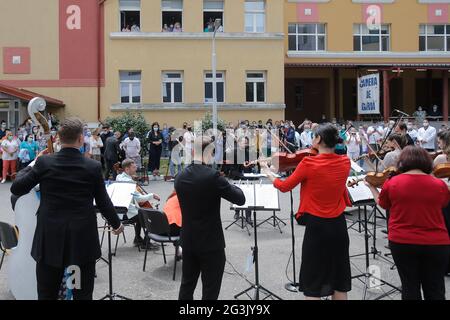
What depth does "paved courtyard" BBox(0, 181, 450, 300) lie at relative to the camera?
575 centimetres

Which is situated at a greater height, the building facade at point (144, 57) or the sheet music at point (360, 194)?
the building facade at point (144, 57)

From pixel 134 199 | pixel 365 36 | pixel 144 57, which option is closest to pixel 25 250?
pixel 134 199

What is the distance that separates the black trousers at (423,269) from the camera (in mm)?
3996

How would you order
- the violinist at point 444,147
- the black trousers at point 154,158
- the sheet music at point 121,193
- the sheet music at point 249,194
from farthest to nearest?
the black trousers at point 154,158 < the sheet music at point 121,193 < the violinist at point 444,147 < the sheet music at point 249,194

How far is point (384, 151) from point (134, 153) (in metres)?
9.91

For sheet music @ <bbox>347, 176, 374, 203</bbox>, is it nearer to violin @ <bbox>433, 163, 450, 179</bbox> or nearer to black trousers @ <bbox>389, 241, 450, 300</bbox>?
violin @ <bbox>433, 163, 450, 179</bbox>

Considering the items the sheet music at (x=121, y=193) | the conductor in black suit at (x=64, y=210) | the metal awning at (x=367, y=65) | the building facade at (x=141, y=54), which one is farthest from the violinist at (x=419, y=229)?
the metal awning at (x=367, y=65)

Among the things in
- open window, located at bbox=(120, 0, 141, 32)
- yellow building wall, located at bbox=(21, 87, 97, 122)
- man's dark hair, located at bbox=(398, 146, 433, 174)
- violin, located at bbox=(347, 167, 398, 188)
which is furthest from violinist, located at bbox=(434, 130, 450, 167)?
yellow building wall, located at bbox=(21, 87, 97, 122)

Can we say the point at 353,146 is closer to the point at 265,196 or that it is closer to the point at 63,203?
the point at 265,196

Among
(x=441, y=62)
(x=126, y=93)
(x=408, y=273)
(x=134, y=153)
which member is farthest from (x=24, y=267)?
(x=441, y=62)

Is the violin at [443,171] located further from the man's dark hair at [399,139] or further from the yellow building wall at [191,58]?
the yellow building wall at [191,58]

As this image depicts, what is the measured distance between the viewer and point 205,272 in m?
4.36

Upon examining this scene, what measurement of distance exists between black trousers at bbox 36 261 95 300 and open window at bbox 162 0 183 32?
70.0ft

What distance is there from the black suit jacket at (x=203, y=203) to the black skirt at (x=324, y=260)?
27.9 inches
